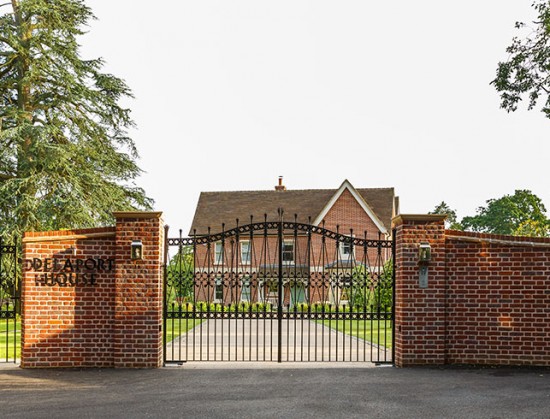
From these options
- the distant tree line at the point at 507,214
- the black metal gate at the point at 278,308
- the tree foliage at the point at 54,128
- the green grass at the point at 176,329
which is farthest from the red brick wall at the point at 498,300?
the distant tree line at the point at 507,214

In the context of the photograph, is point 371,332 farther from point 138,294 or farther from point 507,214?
point 507,214

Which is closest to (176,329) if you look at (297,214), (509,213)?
(297,214)

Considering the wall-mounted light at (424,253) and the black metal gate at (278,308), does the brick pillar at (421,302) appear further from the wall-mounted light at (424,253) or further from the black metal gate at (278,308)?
the black metal gate at (278,308)

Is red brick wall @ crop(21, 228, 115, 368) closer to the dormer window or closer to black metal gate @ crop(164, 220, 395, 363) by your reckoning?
black metal gate @ crop(164, 220, 395, 363)

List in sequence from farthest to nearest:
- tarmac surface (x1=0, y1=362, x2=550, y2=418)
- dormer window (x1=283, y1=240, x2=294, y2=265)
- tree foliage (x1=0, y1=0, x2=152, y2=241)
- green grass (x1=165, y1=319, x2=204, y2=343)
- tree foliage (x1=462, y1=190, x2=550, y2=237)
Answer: tree foliage (x1=462, y1=190, x2=550, y2=237)
dormer window (x1=283, y1=240, x2=294, y2=265)
tree foliage (x1=0, y1=0, x2=152, y2=241)
green grass (x1=165, y1=319, x2=204, y2=343)
tarmac surface (x1=0, y1=362, x2=550, y2=418)

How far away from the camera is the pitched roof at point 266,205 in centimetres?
4697

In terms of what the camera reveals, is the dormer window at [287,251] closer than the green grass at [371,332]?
No

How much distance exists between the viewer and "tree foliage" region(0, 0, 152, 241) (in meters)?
25.2

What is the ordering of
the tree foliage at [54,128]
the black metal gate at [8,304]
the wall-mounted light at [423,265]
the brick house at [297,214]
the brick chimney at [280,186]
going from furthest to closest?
the brick chimney at [280,186] → the brick house at [297,214] → the tree foliage at [54,128] → the black metal gate at [8,304] → the wall-mounted light at [423,265]

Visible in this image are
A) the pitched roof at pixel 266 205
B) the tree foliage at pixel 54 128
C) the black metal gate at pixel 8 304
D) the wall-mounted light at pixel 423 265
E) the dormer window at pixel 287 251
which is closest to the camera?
the wall-mounted light at pixel 423 265

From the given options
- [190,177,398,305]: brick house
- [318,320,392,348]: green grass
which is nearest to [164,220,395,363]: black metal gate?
[318,320,392,348]: green grass

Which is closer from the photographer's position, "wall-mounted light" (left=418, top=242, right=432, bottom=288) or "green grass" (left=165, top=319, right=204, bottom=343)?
"wall-mounted light" (left=418, top=242, right=432, bottom=288)

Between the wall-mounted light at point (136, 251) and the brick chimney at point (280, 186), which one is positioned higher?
the brick chimney at point (280, 186)

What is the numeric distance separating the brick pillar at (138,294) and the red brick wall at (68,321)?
21cm
